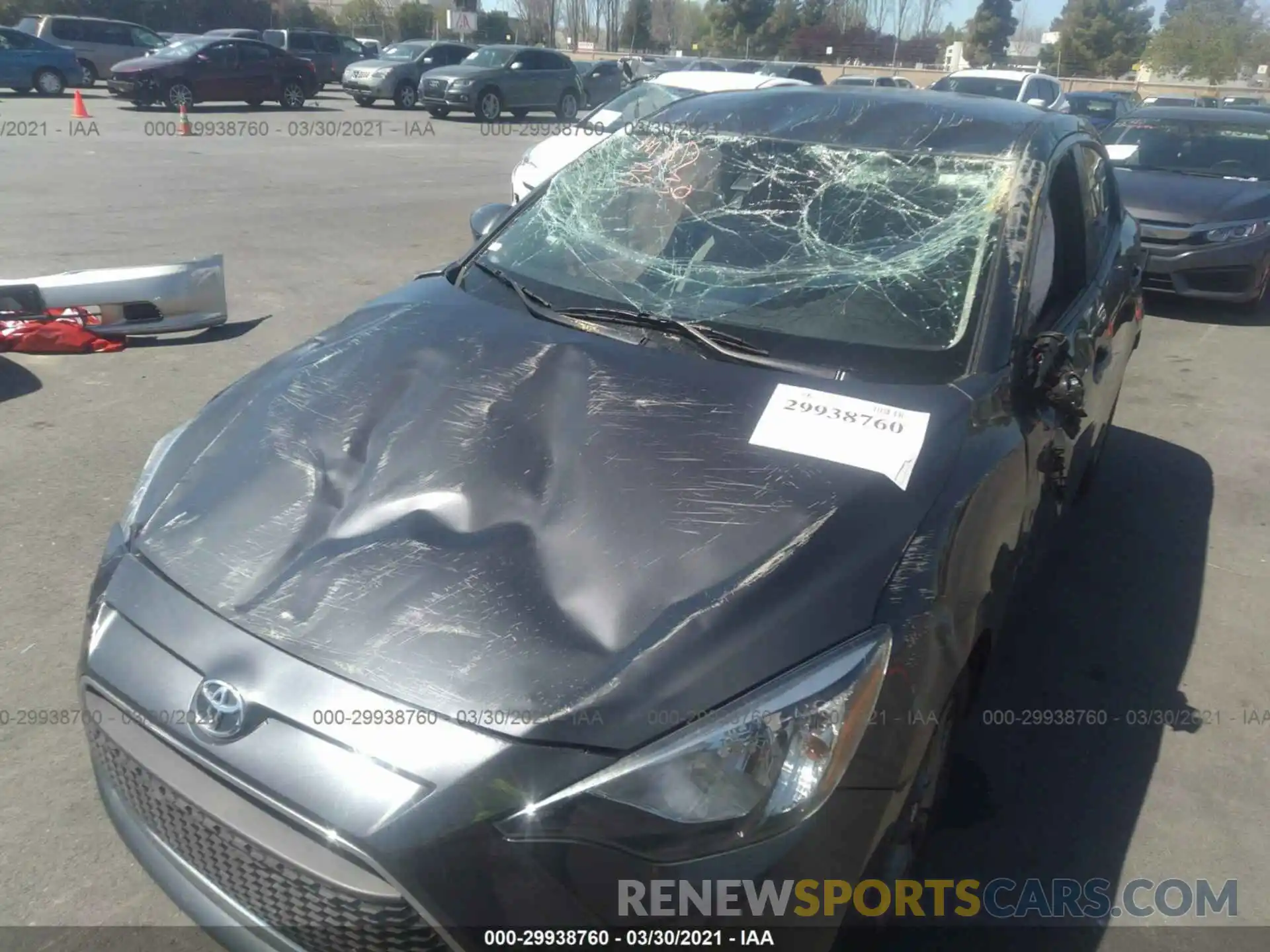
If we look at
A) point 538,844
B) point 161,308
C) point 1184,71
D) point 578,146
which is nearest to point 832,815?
point 538,844

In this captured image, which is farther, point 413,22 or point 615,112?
point 413,22

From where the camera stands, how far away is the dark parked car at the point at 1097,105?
68.6 ft

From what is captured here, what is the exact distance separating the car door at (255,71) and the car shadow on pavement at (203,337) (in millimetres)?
18665

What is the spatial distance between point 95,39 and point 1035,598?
30.1 m

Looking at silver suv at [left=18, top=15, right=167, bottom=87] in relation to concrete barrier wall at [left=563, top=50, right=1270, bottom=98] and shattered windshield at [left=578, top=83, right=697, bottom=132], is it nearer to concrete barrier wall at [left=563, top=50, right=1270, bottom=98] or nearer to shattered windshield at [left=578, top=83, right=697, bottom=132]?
shattered windshield at [left=578, top=83, right=697, bottom=132]

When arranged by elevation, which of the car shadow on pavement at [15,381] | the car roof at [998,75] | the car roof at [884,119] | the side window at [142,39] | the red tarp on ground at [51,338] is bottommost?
the car shadow on pavement at [15,381]

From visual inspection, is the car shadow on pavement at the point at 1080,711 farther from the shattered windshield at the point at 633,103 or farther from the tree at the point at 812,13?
the tree at the point at 812,13

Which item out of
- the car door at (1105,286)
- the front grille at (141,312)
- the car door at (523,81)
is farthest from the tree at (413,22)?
the car door at (1105,286)

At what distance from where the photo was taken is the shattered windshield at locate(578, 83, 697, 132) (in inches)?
406

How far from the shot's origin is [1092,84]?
1976 inches

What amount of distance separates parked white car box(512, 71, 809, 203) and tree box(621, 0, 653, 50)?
58388 millimetres

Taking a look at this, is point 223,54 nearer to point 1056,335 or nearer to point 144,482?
point 144,482

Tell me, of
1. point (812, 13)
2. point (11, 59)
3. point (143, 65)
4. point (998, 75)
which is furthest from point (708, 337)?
point (812, 13)

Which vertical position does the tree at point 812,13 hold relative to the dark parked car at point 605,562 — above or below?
above
